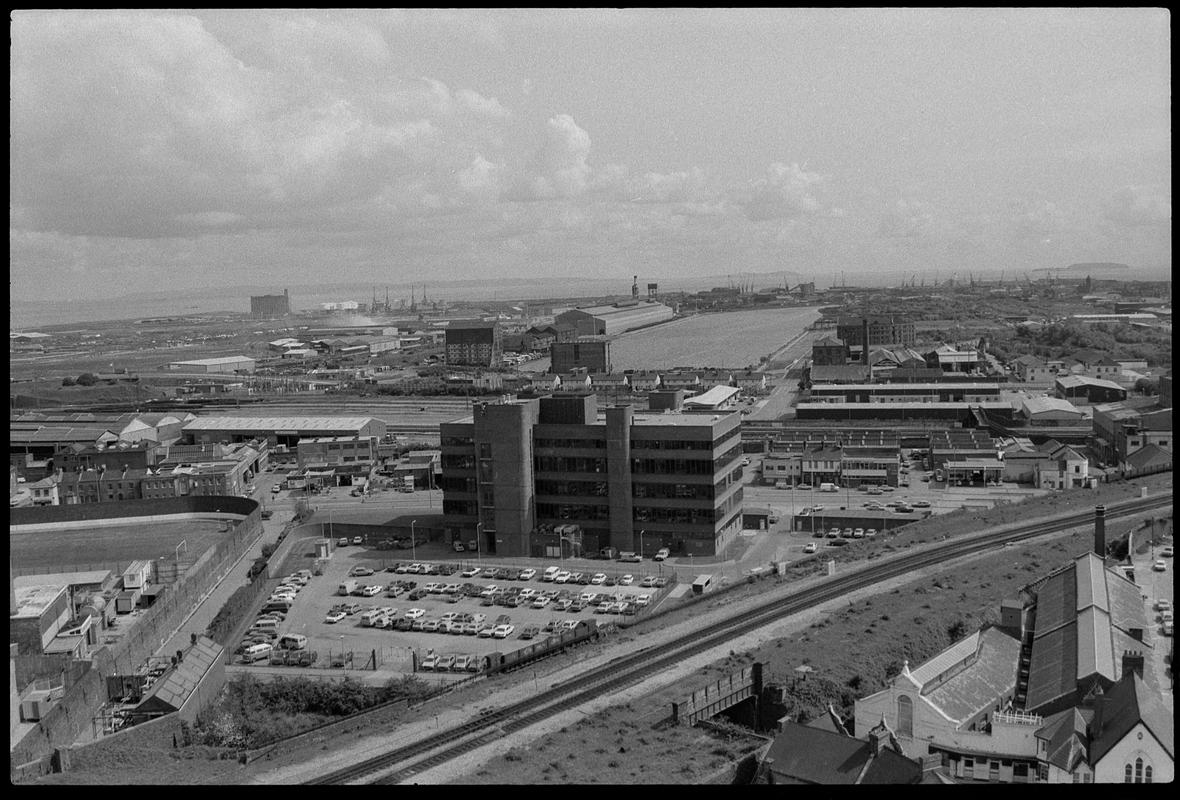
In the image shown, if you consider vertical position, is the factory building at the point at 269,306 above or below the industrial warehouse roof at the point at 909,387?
above

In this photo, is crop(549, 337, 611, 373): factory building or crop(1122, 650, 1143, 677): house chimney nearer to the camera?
crop(1122, 650, 1143, 677): house chimney

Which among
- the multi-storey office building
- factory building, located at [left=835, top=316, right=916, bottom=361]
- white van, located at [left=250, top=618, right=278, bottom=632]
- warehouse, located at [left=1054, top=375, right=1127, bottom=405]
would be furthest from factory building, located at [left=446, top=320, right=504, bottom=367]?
white van, located at [left=250, top=618, right=278, bottom=632]

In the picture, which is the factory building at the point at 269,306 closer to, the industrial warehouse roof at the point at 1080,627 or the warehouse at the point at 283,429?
the warehouse at the point at 283,429

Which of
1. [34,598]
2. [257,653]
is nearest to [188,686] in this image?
[257,653]

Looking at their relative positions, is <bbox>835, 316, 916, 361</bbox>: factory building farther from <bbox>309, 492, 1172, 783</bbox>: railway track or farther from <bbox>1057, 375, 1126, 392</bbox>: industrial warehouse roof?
<bbox>309, 492, 1172, 783</bbox>: railway track

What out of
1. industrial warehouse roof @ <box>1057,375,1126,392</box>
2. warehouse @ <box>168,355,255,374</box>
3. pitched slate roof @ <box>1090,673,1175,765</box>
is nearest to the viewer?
pitched slate roof @ <box>1090,673,1175,765</box>

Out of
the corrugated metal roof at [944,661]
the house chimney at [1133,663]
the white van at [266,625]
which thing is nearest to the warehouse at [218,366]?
the white van at [266,625]

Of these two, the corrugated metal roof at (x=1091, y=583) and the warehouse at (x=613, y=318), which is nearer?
the corrugated metal roof at (x=1091, y=583)

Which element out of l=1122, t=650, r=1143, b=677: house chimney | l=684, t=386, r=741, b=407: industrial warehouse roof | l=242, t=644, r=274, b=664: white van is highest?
l=684, t=386, r=741, b=407: industrial warehouse roof
